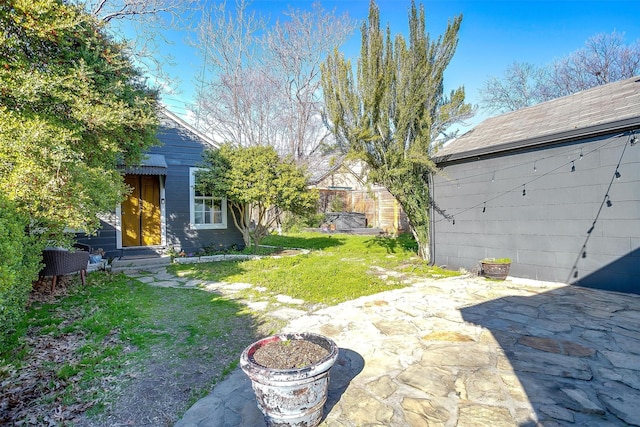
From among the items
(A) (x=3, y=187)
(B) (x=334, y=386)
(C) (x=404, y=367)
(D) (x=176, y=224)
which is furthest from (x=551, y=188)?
(D) (x=176, y=224)

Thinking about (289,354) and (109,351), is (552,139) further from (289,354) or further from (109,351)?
(109,351)

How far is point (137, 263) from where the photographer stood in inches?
299

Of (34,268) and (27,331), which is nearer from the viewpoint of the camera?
(27,331)

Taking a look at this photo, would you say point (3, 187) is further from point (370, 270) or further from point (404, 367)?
point (370, 270)

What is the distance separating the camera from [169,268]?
763 cm

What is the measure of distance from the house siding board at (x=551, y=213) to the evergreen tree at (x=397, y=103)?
0.83 meters

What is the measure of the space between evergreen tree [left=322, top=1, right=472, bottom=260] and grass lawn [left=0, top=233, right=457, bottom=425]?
8.16ft

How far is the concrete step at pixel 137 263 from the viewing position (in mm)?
7354

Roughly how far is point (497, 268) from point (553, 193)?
5.36 ft

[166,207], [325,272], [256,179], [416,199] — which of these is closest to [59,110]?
[256,179]

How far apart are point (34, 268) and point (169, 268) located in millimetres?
3932

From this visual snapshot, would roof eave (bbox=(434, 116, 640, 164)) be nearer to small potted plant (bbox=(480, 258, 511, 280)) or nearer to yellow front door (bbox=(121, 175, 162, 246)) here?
small potted plant (bbox=(480, 258, 511, 280))

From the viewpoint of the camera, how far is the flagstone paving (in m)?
2.12

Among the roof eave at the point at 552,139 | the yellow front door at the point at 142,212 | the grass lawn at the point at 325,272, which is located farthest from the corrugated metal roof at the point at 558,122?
the yellow front door at the point at 142,212
